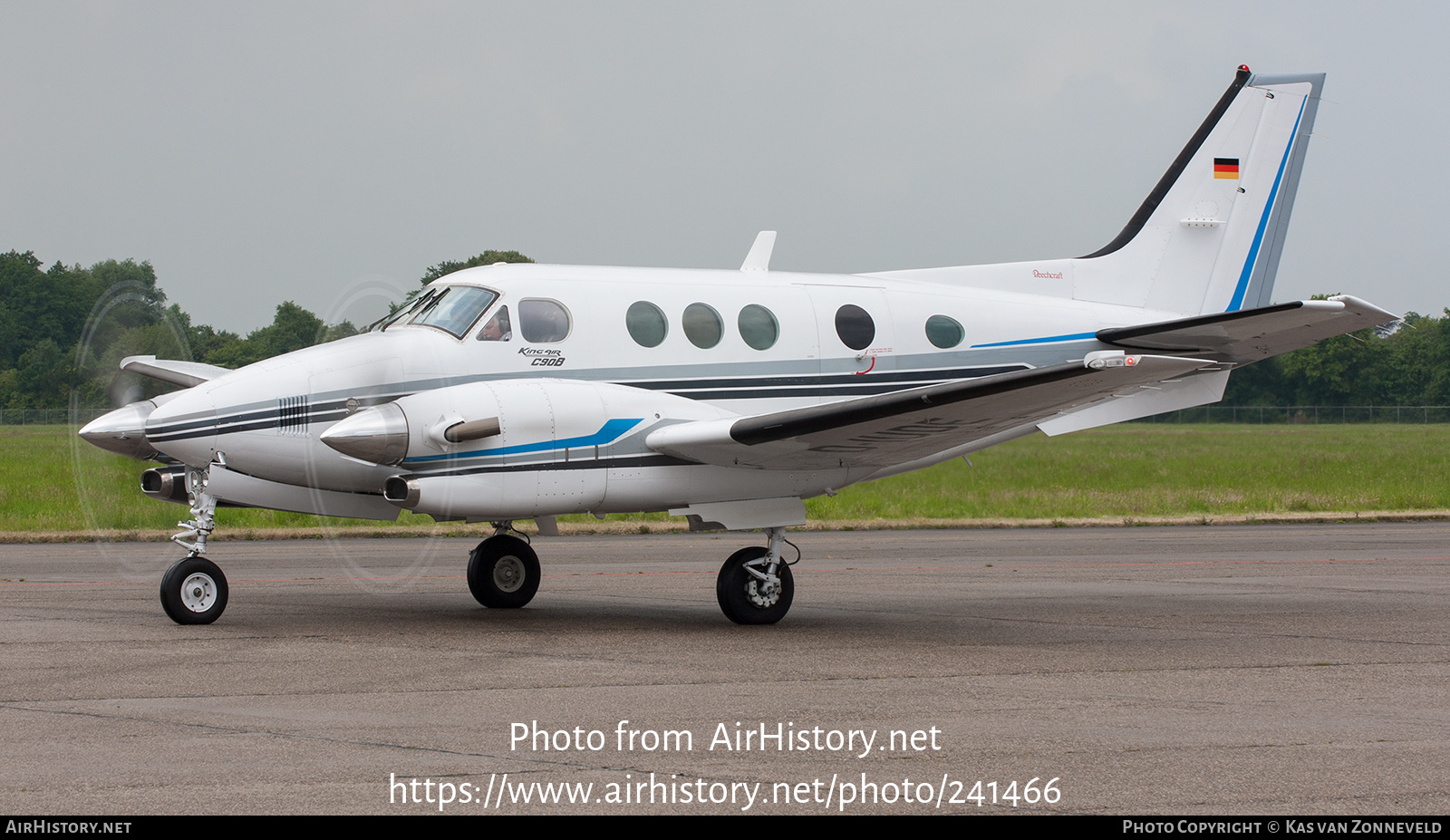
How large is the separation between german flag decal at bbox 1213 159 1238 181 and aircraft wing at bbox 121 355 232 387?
11391 mm

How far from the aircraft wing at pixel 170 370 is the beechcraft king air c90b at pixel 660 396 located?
1.9 inches

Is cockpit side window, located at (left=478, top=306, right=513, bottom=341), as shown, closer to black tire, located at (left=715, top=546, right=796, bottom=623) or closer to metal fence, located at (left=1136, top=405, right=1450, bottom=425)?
black tire, located at (left=715, top=546, right=796, bottom=623)

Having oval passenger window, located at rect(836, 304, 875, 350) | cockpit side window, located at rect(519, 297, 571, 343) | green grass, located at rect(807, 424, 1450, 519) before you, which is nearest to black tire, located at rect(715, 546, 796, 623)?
oval passenger window, located at rect(836, 304, 875, 350)

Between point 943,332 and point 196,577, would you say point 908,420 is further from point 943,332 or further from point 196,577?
point 196,577

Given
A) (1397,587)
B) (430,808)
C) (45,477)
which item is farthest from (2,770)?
(45,477)

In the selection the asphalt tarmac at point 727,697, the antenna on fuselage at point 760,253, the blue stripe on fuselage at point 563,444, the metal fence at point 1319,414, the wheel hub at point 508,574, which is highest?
the metal fence at point 1319,414

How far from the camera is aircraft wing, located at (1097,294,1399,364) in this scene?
36.2 ft

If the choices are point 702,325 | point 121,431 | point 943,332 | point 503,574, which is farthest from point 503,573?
point 943,332

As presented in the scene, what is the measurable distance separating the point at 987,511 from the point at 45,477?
23.3 metres

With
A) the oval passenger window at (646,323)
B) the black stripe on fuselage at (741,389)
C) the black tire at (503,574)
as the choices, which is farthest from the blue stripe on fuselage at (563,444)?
the black tire at (503,574)

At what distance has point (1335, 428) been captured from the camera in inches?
3688

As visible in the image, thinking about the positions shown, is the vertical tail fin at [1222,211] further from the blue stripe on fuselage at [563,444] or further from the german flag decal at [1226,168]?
the blue stripe on fuselage at [563,444]

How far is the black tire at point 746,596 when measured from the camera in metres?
→ 12.4
